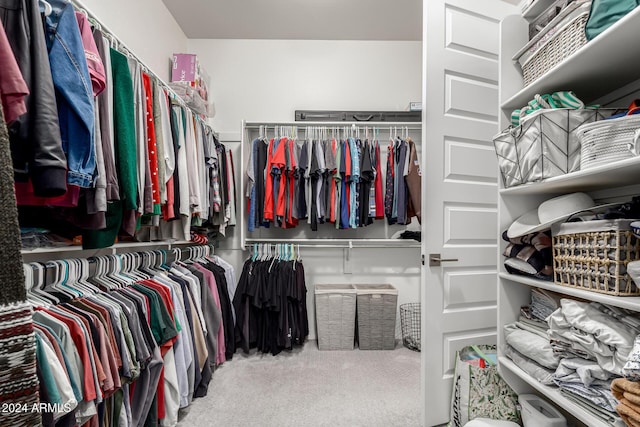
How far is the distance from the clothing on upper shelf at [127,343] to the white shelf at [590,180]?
1.65m

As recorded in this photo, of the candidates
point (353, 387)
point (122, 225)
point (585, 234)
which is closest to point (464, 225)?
point (585, 234)

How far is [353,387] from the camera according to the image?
217 centimetres

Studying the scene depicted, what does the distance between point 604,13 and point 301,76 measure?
2.64 m

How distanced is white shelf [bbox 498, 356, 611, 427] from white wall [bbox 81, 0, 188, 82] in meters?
2.59

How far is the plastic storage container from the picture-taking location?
1.21 m

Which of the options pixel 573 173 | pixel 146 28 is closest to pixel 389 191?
pixel 573 173

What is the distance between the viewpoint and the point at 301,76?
3264 mm

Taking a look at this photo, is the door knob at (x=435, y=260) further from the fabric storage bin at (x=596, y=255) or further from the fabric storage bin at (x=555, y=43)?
the fabric storage bin at (x=555, y=43)

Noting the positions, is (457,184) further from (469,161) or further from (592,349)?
(592,349)

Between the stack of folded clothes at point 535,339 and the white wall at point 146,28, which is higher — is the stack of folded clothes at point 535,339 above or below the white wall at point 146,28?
below

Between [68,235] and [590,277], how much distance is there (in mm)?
1911

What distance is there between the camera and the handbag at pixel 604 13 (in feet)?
2.99

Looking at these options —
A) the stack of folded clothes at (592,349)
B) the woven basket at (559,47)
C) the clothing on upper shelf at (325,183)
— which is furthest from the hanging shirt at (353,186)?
the stack of folded clothes at (592,349)

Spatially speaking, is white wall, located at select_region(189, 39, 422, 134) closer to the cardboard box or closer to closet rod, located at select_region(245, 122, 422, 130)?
closet rod, located at select_region(245, 122, 422, 130)
